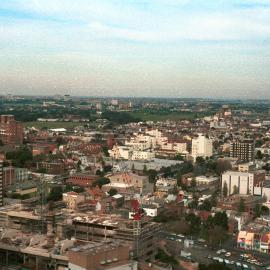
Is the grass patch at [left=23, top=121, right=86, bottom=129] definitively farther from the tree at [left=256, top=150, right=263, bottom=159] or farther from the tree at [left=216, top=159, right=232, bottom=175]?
the tree at [left=216, top=159, right=232, bottom=175]

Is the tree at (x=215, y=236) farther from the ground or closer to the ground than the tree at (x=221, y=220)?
closer to the ground

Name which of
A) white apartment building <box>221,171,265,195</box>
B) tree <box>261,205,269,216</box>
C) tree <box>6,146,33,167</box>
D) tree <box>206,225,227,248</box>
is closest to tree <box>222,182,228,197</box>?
white apartment building <box>221,171,265,195</box>

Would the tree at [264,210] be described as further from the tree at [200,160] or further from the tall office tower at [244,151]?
the tall office tower at [244,151]

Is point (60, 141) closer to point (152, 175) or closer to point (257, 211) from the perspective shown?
point (152, 175)

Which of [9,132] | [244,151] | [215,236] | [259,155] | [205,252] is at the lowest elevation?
[205,252]

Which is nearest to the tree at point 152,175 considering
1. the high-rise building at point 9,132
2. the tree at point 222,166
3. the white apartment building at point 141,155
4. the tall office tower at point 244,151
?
the tree at point 222,166

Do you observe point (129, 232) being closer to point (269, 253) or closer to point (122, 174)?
point (269, 253)

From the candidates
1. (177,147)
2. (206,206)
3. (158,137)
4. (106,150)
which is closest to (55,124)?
(158,137)

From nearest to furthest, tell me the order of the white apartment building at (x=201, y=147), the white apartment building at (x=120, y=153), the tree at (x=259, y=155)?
the white apartment building at (x=120, y=153), the tree at (x=259, y=155), the white apartment building at (x=201, y=147)

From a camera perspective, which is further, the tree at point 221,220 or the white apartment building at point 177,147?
the white apartment building at point 177,147
